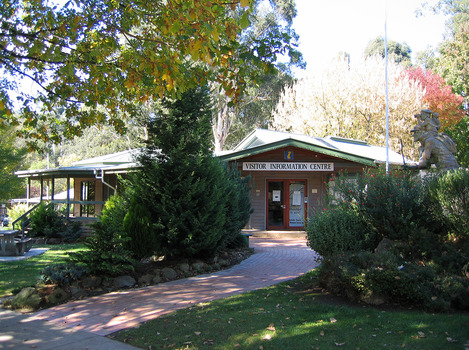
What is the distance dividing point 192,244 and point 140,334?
394cm

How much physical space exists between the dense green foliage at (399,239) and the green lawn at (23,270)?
17.2 ft

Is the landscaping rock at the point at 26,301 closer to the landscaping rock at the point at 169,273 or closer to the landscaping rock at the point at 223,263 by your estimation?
the landscaping rock at the point at 169,273

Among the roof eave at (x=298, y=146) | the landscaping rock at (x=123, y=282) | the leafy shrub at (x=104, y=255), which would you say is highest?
the roof eave at (x=298, y=146)

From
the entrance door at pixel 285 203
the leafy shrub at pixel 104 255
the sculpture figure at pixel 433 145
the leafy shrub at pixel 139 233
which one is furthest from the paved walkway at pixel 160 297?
the entrance door at pixel 285 203

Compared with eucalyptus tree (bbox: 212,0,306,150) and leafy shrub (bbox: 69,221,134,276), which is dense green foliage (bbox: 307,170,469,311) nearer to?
leafy shrub (bbox: 69,221,134,276)

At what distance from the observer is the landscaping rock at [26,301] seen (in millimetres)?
6836

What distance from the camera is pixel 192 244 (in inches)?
368

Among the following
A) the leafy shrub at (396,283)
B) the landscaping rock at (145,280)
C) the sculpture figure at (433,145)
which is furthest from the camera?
the sculpture figure at (433,145)

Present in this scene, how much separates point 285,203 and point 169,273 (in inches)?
410

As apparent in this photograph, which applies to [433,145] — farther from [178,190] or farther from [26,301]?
[26,301]

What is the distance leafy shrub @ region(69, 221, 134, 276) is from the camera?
8.07 m

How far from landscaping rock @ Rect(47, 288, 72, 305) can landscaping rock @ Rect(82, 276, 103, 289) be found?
414mm

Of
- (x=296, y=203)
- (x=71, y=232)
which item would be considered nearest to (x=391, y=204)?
(x=296, y=203)

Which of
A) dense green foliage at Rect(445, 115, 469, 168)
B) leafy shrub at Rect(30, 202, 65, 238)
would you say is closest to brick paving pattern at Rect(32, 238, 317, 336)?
leafy shrub at Rect(30, 202, 65, 238)
